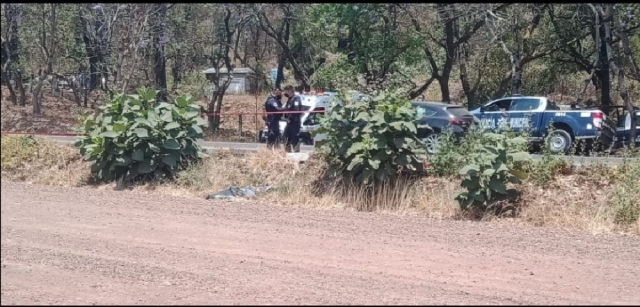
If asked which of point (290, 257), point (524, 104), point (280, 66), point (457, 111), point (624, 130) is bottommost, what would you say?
point (290, 257)

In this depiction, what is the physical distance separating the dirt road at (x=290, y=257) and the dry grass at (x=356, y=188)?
0.72 m

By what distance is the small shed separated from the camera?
101 ft

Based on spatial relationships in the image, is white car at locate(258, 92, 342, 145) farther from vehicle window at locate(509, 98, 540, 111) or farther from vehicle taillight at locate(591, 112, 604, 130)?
vehicle taillight at locate(591, 112, 604, 130)

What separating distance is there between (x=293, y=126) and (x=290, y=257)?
7.65 m

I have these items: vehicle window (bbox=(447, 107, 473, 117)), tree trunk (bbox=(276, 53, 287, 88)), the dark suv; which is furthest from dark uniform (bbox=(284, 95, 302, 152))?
tree trunk (bbox=(276, 53, 287, 88))

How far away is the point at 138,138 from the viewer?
13.8 metres

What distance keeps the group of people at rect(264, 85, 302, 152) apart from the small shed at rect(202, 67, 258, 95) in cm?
1442

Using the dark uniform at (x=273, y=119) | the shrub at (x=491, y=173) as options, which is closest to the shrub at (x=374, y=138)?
the shrub at (x=491, y=173)

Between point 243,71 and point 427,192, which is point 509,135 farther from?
point 243,71

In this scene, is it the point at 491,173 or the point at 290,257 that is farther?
the point at 491,173

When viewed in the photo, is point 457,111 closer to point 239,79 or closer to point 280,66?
point 280,66

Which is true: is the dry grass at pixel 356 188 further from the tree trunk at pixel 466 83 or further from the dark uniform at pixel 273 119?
the tree trunk at pixel 466 83

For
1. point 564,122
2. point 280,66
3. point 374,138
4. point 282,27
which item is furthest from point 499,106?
point 280,66

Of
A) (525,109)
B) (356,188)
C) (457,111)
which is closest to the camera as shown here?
(356,188)
